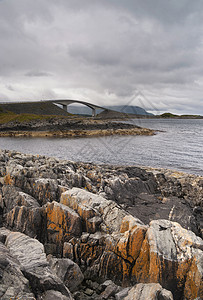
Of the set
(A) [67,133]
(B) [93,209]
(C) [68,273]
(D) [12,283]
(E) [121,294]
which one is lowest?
(E) [121,294]

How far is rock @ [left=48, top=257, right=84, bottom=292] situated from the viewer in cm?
955

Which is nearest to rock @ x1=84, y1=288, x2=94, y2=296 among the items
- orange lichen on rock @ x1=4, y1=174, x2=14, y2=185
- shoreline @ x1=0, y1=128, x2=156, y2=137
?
orange lichen on rock @ x1=4, y1=174, x2=14, y2=185

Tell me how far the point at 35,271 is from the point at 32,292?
0.87m

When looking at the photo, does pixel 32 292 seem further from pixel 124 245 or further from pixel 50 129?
pixel 50 129

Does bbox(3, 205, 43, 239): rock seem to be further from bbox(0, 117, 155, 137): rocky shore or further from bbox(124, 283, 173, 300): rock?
bbox(0, 117, 155, 137): rocky shore

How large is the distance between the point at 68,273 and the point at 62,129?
96.3m

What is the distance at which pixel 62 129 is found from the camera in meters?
103

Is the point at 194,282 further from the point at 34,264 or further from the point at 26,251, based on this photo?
the point at 26,251

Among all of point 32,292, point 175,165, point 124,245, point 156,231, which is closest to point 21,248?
point 32,292

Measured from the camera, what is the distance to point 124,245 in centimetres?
1045

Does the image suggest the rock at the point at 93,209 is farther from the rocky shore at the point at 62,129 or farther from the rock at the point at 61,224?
the rocky shore at the point at 62,129

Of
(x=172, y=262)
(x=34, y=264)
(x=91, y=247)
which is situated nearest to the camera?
(x=34, y=264)

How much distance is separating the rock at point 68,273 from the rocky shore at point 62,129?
81380 millimetres

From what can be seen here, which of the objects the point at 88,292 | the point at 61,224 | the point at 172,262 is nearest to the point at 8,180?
the point at 61,224
